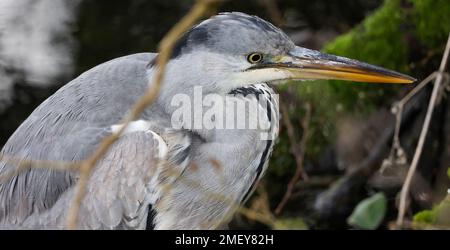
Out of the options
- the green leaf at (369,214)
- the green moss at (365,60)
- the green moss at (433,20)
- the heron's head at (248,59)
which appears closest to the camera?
the heron's head at (248,59)

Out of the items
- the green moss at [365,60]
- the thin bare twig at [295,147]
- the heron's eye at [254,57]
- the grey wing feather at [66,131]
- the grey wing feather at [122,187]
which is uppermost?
the green moss at [365,60]

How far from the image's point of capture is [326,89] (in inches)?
159

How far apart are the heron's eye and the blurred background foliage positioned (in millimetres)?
665

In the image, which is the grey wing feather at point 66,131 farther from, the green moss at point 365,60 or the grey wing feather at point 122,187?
the green moss at point 365,60

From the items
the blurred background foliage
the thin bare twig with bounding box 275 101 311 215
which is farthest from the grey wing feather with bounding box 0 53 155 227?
the thin bare twig with bounding box 275 101 311 215

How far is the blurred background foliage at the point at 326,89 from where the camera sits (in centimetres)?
393

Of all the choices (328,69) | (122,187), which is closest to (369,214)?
(328,69)

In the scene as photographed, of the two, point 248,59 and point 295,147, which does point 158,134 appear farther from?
point 295,147

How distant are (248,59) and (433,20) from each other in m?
1.18

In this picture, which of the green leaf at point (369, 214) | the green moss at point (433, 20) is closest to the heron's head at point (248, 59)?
the green leaf at point (369, 214)

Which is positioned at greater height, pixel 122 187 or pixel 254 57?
pixel 254 57
